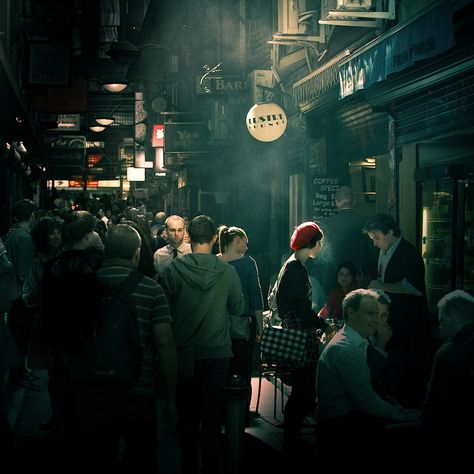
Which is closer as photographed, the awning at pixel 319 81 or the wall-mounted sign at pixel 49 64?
the awning at pixel 319 81

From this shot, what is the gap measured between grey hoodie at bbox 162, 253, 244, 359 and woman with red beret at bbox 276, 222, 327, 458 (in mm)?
1014

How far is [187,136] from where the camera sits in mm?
26375

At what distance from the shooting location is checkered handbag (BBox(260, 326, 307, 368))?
782 cm

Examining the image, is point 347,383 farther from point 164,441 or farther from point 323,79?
point 323,79

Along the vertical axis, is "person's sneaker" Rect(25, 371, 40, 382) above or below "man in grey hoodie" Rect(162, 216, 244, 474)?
below

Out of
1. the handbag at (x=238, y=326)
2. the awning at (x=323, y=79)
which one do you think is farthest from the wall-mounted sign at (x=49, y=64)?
the handbag at (x=238, y=326)

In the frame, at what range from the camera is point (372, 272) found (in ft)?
35.9

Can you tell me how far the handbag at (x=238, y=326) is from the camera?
26.4 ft

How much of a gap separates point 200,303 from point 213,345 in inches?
13.5

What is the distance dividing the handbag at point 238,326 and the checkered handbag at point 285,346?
24cm

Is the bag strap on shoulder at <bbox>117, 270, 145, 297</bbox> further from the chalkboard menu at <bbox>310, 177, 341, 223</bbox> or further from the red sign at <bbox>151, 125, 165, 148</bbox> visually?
the red sign at <bbox>151, 125, 165, 148</bbox>

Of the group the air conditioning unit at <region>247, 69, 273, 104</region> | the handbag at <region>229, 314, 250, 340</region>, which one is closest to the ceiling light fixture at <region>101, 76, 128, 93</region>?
the air conditioning unit at <region>247, 69, 273, 104</region>

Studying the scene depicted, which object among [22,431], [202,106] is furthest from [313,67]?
[202,106]

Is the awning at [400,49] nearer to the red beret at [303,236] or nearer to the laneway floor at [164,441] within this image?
the red beret at [303,236]
